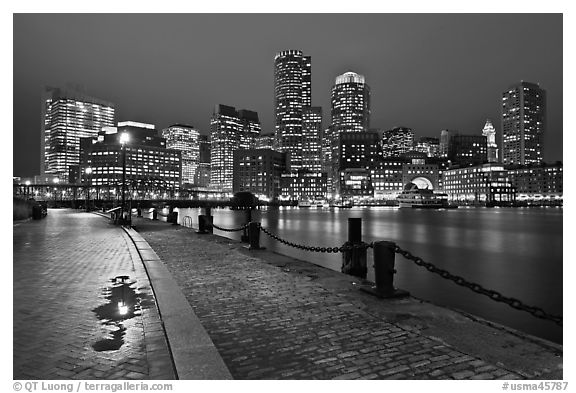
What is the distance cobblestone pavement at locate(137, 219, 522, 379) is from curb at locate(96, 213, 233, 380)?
0.19 metres

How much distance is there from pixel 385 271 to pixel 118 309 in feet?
16.2

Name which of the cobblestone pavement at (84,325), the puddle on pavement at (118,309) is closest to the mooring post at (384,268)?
the cobblestone pavement at (84,325)

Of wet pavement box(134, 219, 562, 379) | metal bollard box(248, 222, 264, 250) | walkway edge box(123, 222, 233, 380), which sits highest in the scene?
metal bollard box(248, 222, 264, 250)

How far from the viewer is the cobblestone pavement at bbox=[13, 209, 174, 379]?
4.73 metres

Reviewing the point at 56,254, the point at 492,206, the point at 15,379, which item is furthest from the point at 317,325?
the point at 492,206

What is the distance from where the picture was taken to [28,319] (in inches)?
256

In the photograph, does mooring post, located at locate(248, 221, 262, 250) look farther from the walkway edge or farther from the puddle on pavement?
the walkway edge

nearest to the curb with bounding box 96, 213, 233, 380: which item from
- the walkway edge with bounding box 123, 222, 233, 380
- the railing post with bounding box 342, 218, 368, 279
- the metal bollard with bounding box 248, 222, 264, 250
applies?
the walkway edge with bounding box 123, 222, 233, 380

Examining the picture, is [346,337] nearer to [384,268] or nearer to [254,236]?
[384,268]

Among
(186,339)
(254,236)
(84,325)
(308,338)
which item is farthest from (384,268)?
(254,236)

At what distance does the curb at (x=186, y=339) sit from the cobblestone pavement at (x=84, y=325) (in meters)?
0.14

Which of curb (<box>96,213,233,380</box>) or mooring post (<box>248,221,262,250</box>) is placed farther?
mooring post (<box>248,221,262,250</box>)

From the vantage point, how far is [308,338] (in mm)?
5641
